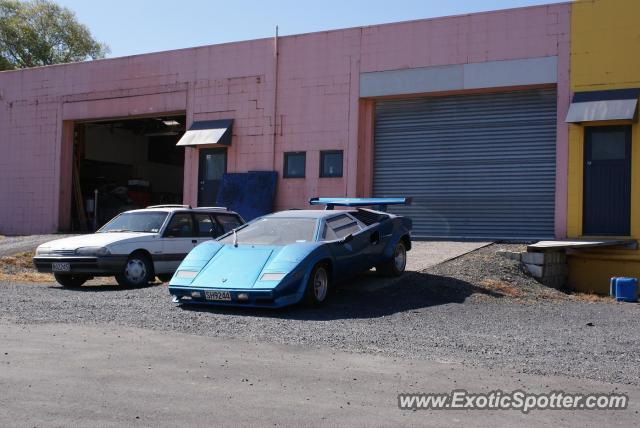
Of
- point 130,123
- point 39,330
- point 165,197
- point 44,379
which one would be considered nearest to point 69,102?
point 130,123

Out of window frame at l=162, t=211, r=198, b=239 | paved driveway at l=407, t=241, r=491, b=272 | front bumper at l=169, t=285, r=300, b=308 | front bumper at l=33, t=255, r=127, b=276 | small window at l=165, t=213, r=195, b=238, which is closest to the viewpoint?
front bumper at l=169, t=285, r=300, b=308

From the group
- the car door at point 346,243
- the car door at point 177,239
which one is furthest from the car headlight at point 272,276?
the car door at point 177,239

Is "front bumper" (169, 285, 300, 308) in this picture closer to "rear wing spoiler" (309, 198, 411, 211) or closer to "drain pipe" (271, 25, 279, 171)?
"rear wing spoiler" (309, 198, 411, 211)

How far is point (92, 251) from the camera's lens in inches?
503

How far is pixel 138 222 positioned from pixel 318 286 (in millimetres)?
5099

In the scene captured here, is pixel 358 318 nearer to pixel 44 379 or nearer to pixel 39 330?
pixel 39 330

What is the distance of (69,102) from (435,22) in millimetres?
12743

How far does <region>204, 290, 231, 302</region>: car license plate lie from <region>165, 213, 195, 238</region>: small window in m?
4.17

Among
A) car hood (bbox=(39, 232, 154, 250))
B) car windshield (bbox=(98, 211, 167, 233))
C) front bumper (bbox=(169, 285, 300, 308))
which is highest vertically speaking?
car windshield (bbox=(98, 211, 167, 233))

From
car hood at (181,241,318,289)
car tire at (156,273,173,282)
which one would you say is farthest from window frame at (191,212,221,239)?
car hood at (181,241,318,289)

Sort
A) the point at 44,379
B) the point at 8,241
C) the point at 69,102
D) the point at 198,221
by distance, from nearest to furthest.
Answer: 1. the point at 44,379
2. the point at 198,221
3. the point at 8,241
4. the point at 69,102

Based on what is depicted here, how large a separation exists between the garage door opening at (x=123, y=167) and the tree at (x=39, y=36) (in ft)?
57.8

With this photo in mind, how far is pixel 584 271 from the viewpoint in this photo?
16688 millimetres

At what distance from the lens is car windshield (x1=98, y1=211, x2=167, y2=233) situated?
13945 millimetres
